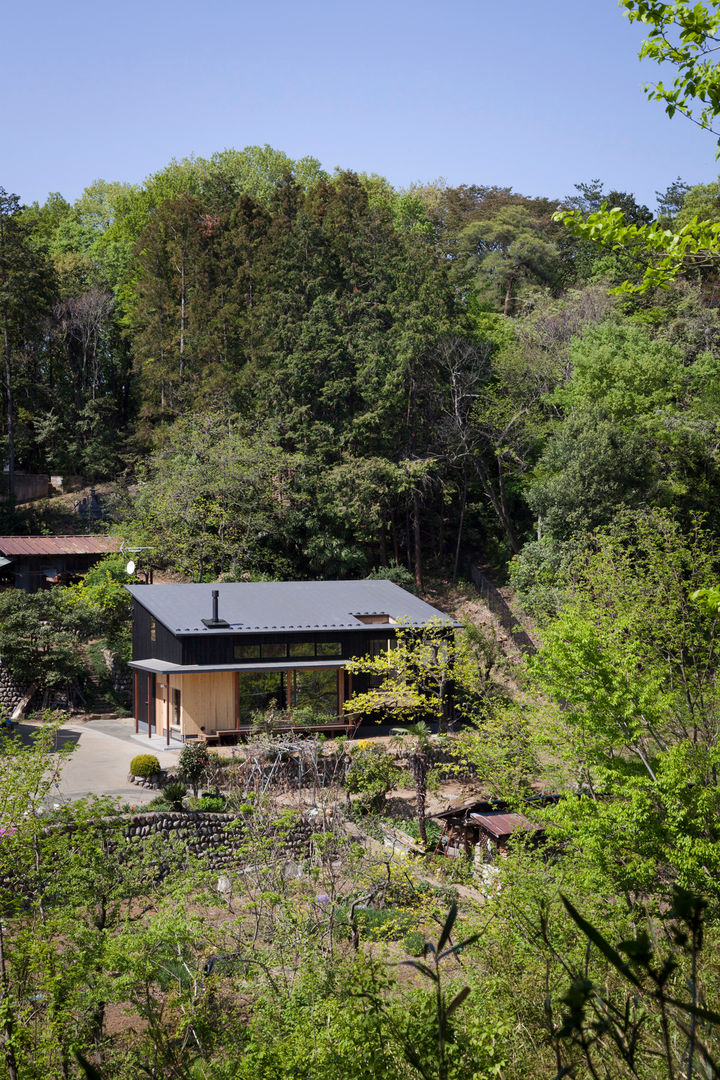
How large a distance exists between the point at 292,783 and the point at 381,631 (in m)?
6.16

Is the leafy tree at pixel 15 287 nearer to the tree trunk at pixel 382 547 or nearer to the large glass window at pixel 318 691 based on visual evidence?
the tree trunk at pixel 382 547

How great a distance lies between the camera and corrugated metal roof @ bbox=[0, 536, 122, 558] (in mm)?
33844

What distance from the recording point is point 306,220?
3716 cm

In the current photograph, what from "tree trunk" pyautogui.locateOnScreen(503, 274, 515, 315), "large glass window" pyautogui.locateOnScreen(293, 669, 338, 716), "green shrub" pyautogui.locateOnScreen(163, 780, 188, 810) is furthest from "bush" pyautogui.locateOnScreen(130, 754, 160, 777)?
"tree trunk" pyautogui.locateOnScreen(503, 274, 515, 315)

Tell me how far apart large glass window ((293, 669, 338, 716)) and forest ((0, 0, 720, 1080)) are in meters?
1.76

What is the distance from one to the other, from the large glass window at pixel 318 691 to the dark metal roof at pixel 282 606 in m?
1.29

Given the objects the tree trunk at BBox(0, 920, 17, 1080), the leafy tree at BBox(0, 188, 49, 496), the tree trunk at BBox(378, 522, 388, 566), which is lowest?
the tree trunk at BBox(0, 920, 17, 1080)

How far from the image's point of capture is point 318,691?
82.6 ft

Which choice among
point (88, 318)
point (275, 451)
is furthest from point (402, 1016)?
point (88, 318)

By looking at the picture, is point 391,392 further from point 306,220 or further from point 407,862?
point 407,862

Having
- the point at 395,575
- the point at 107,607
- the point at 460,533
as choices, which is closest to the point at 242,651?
the point at 107,607

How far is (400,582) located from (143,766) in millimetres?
16282

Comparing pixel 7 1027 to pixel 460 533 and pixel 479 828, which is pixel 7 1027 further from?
pixel 460 533

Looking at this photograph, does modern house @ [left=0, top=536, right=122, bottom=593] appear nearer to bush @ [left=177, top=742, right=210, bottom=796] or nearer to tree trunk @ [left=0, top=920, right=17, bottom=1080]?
bush @ [left=177, top=742, right=210, bottom=796]
